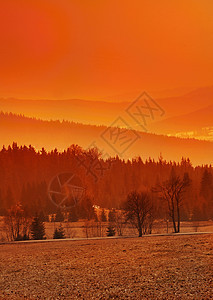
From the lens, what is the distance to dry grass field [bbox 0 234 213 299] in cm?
2698

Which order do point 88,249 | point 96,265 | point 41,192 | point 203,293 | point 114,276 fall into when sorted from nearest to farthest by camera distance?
point 203,293
point 114,276
point 96,265
point 88,249
point 41,192

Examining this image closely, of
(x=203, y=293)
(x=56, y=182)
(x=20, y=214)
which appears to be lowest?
(x=203, y=293)

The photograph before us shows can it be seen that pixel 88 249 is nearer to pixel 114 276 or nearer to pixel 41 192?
pixel 114 276

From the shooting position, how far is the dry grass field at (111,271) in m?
27.0

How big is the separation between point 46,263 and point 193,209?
96064 mm

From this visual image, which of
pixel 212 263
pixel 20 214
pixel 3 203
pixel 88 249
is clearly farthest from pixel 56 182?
pixel 212 263

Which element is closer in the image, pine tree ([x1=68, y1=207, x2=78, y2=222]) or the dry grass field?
the dry grass field

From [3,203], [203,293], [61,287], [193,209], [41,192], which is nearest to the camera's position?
[203,293]

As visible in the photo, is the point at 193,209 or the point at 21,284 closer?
the point at 21,284

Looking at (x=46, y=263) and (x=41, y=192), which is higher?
(x=41, y=192)

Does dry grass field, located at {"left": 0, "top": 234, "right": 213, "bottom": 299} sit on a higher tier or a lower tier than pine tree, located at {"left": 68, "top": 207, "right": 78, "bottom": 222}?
lower

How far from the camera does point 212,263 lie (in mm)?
33281

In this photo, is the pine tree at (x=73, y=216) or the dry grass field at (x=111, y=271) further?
the pine tree at (x=73, y=216)

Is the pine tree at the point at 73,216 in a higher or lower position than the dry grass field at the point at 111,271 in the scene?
higher
